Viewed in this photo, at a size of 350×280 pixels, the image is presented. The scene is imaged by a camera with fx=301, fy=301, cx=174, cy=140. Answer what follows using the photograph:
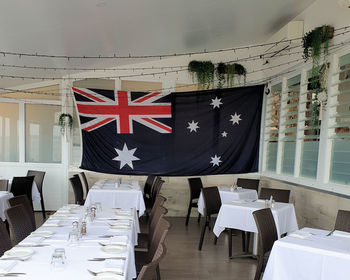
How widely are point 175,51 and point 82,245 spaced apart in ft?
15.5

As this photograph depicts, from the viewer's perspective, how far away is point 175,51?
6223mm

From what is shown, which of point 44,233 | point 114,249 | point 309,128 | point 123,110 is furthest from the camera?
point 123,110

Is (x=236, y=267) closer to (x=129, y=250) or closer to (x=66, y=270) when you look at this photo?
(x=129, y=250)

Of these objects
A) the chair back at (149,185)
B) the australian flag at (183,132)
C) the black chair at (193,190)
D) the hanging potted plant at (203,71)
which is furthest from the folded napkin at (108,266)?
the hanging potted plant at (203,71)

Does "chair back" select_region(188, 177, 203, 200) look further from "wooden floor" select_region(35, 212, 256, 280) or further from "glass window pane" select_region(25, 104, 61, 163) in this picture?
"glass window pane" select_region(25, 104, 61, 163)

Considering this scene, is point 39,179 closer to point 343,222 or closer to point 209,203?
point 209,203

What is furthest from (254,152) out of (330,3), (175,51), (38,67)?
(38,67)

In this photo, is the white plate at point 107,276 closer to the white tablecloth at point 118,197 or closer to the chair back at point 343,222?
the chair back at point 343,222

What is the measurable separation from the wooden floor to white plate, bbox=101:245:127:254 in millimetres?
1478

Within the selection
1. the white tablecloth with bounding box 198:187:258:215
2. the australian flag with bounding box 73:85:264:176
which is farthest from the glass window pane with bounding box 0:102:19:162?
the white tablecloth with bounding box 198:187:258:215

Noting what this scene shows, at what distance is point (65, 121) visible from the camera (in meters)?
6.56

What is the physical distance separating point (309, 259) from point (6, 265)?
7.57 feet

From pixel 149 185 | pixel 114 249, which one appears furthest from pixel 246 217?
pixel 149 185

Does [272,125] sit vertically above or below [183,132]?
above
